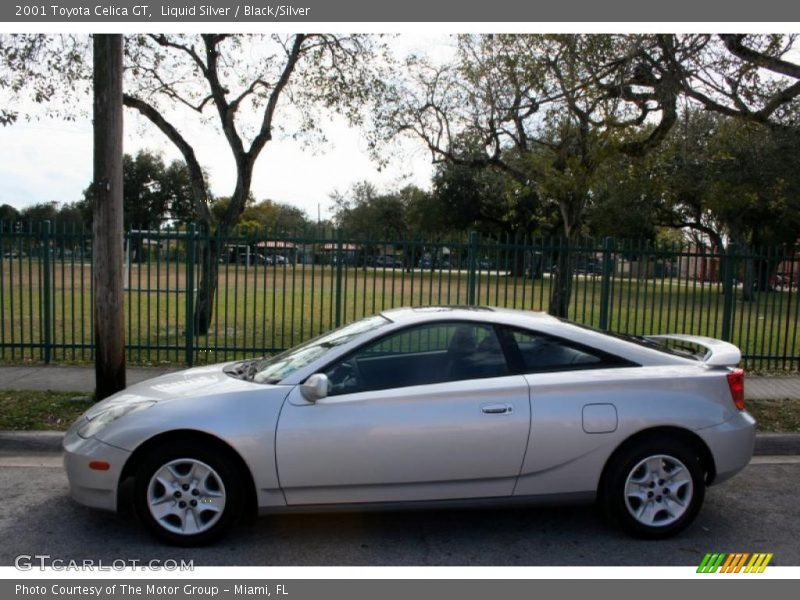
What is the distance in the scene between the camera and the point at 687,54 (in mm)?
8680

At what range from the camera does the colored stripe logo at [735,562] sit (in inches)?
160

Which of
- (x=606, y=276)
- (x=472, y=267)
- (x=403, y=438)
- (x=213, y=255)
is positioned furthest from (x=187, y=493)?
(x=213, y=255)

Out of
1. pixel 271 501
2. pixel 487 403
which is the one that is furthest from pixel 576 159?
pixel 271 501

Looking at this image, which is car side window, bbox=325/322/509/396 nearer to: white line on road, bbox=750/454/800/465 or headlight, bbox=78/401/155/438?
headlight, bbox=78/401/155/438

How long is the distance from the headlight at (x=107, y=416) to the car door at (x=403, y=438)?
986mm

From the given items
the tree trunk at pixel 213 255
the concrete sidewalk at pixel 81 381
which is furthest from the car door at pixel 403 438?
the tree trunk at pixel 213 255

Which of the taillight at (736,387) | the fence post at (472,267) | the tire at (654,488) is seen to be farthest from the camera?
the fence post at (472,267)

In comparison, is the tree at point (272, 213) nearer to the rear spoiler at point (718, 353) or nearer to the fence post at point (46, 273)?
the fence post at point (46, 273)

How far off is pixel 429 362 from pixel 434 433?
0.53 meters

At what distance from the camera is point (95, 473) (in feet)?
13.8

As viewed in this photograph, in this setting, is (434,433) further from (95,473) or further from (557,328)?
(95,473)

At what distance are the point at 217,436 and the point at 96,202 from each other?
419cm

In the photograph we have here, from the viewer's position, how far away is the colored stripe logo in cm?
407

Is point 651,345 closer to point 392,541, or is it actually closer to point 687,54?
point 392,541
